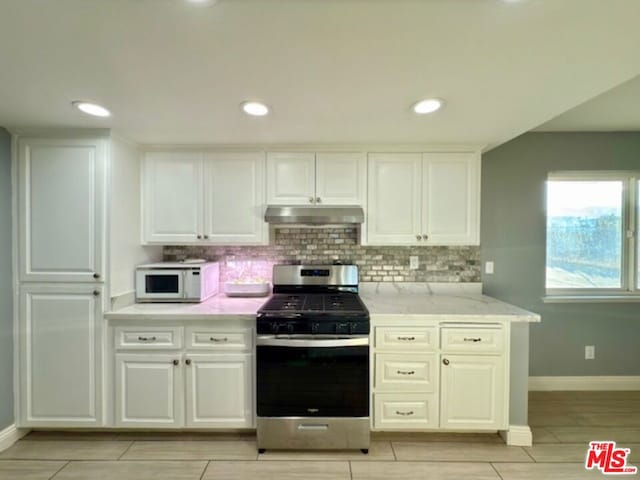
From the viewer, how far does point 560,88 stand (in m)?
1.55

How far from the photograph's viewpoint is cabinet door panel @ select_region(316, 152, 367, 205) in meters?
2.49

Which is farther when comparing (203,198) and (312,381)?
(203,198)

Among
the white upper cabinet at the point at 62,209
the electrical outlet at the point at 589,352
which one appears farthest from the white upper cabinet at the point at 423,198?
the white upper cabinet at the point at 62,209

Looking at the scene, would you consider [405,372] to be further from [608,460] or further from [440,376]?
[608,460]

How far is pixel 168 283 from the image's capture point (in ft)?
Answer: 7.77

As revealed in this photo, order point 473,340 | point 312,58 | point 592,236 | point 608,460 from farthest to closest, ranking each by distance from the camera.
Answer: point 592,236 → point 473,340 → point 608,460 → point 312,58

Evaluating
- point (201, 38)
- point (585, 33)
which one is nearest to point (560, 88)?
point (585, 33)

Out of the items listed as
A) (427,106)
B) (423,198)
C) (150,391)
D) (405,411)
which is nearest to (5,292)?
(150,391)

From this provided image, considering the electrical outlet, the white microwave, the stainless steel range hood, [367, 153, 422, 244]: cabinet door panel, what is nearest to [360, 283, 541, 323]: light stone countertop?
[367, 153, 422, 244]: cabinet door panel

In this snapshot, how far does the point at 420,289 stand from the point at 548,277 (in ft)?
4.09

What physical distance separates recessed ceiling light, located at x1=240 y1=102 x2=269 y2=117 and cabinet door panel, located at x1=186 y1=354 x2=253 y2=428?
155 centimetres

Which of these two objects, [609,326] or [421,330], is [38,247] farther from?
[609,326]

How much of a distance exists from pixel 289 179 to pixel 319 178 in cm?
24

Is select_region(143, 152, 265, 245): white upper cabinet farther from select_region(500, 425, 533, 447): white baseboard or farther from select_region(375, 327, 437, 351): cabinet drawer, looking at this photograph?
select_region(500, 425, 533, 447): white baseboard
